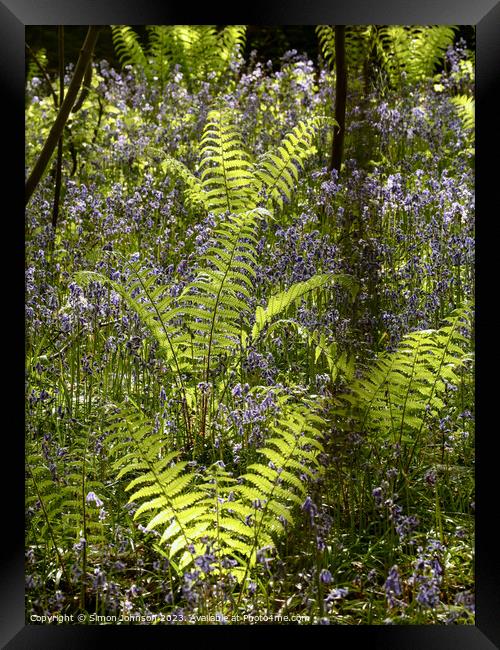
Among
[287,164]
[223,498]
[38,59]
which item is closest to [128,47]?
[38,59]

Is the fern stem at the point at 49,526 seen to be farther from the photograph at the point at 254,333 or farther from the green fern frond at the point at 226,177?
the green fern frond at the point at 226,177

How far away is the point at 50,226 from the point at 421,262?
146cm

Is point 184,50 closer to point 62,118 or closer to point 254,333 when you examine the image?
point 62,118

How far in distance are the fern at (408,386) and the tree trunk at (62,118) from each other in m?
1.28

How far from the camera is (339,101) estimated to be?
132 inches

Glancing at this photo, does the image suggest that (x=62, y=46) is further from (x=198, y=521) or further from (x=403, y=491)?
(x=403, y=491)

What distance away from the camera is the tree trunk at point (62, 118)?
2.78 meters

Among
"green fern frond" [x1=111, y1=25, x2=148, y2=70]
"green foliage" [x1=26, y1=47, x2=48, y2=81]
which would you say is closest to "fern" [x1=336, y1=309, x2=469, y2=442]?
"green fern frond" [x1=111, y1=25, x2=148, y2=70]

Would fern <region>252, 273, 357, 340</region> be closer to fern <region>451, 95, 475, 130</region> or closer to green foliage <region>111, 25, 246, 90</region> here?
fern <region>451, 95, 475, 130</region>

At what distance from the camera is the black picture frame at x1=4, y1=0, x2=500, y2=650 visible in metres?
2.34

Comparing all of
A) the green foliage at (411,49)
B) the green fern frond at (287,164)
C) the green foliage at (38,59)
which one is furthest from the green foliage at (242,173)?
the green foliage at (38,59)
